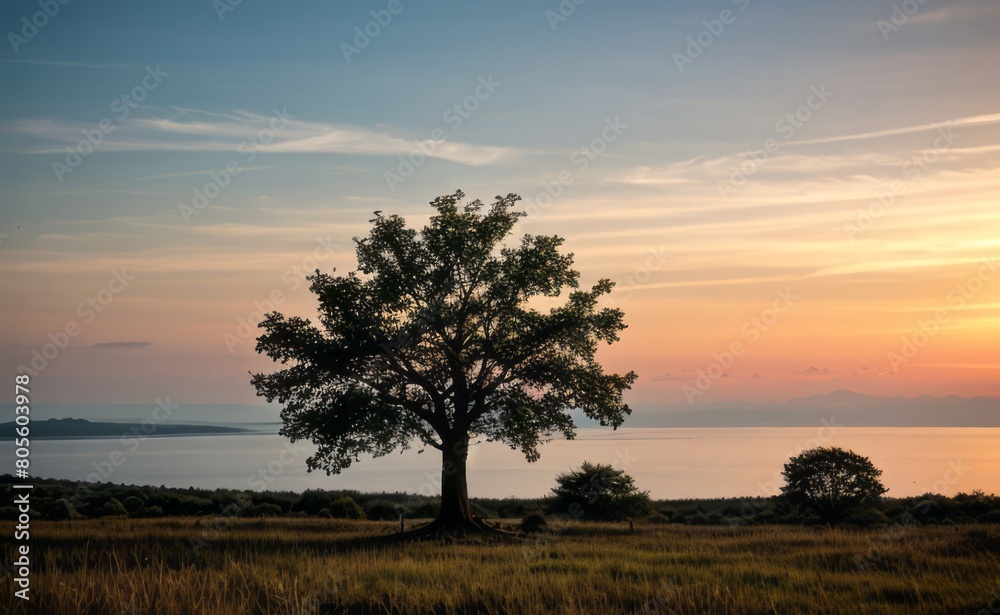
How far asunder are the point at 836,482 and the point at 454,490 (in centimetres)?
1786

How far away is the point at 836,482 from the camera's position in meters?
35.9

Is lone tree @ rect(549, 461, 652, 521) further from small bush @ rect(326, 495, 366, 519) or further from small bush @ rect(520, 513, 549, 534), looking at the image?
small bush @ rect(326, 495, 366, 519)

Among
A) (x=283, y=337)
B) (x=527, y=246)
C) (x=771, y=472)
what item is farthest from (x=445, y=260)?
(x=771, y=472)

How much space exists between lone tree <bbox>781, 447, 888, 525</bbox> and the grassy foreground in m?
9.21

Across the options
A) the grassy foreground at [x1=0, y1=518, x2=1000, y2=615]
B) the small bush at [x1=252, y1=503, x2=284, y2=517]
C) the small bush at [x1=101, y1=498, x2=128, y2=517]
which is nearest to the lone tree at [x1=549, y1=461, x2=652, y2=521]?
the grassy foreground at [x1=0, y1=518, x2=1000, y2=615]

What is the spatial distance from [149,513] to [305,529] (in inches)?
462

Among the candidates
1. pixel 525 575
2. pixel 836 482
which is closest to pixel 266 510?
pixel 836 482

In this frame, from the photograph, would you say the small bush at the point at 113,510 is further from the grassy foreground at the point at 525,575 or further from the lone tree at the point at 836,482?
the lone tree at the point at 836,482

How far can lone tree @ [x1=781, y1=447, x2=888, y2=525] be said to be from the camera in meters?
35.6

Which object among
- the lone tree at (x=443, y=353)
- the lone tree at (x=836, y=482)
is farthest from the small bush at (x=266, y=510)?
the lone tree at (x=836, y=482)

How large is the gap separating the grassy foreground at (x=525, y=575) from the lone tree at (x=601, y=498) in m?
12.0

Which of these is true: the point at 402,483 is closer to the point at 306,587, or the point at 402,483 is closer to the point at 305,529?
the point at 305,529

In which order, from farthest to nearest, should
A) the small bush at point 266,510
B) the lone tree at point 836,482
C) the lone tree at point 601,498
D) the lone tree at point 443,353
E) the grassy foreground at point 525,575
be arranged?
the small bush at point 266,510 → the lone tree at point 601,498 → the lone tree at point 836,482 → the lone tree at point 443,353 → the grassy foreground at point 525,575

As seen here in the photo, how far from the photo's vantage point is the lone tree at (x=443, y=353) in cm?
2875
